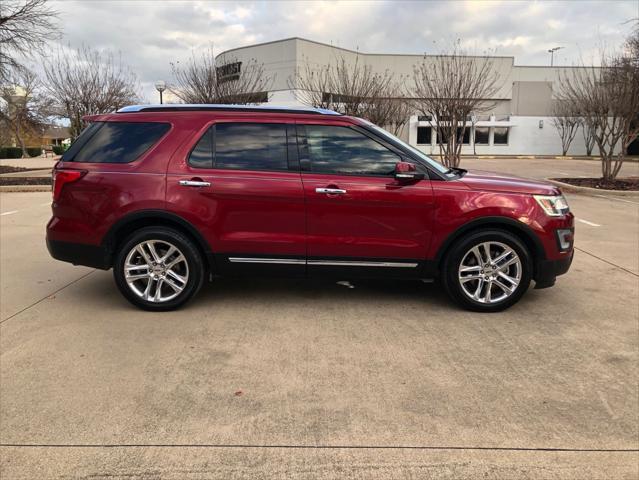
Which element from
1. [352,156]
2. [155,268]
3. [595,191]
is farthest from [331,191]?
[595,191]

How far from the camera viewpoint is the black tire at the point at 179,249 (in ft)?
15.0

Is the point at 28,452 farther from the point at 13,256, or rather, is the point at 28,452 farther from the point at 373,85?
the point at 373,85

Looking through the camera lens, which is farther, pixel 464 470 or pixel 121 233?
pixel 121 233

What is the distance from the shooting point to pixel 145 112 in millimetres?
4766

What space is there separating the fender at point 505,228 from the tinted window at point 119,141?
285cm

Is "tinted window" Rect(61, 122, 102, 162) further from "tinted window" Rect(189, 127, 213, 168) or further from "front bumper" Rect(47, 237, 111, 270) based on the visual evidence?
"tinted window" Rect(189, 127, 213, 168)

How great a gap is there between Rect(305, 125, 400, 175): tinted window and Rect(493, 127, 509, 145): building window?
47127 millimetres

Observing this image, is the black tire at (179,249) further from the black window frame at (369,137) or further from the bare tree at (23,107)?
the bare tree at (23,107)

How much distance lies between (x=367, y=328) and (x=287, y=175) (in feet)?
5.15

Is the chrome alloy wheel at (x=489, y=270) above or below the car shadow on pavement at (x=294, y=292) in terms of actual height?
above

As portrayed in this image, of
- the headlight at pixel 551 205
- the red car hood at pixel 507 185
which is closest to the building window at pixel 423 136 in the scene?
the red car hood at pixel 507 185

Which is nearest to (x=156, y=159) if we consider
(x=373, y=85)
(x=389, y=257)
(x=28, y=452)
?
→ (x=389, y=257)

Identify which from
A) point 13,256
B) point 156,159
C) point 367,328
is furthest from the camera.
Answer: point 13,256

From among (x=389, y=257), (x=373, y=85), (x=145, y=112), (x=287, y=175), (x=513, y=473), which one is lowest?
(x=513, y=473)
